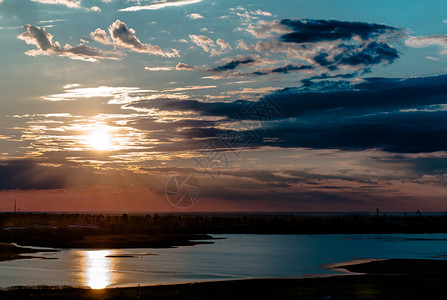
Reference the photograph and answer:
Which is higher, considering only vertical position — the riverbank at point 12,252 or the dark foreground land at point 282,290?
the riverbank at point 12,252

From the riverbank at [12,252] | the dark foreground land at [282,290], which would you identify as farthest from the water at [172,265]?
the dark foreground land at [282,290]

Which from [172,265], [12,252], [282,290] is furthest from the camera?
[12,252]

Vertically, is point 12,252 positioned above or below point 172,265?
above

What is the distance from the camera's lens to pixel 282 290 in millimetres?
44719

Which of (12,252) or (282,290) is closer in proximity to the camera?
(282,290)

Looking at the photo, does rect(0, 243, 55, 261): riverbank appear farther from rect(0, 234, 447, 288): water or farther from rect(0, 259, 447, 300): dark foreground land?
rect(0, 259, 447, 300): dark foreground land

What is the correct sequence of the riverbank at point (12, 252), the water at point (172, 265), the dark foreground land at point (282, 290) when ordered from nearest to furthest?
the dark foreground land at point (282, 290) → the water at point (172, 265) → the riverbank at point (12, 252)

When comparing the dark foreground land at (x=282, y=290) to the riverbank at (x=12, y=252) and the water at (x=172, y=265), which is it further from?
the riverbank at (x=12, y=252)

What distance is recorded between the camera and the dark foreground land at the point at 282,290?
4047 centimetres

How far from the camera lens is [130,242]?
103125 millimetres

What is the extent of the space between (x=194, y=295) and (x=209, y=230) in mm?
111224

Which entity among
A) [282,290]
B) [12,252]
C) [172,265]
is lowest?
[282,290]

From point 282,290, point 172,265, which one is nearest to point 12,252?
point 172,265

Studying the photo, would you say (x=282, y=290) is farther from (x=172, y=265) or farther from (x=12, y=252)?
(x=12, y=252)
